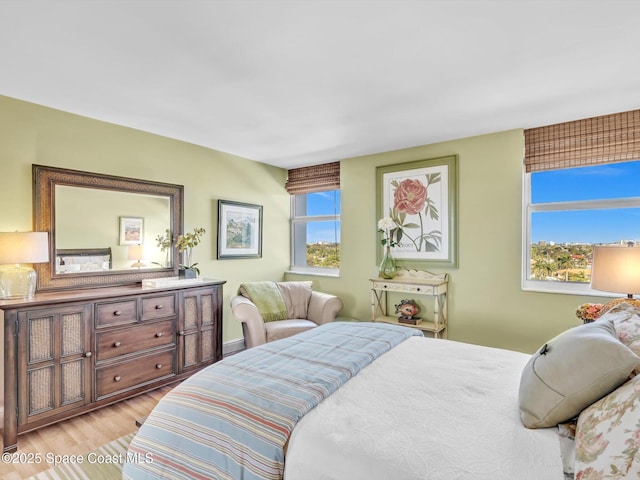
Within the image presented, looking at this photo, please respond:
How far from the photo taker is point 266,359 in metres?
1.85

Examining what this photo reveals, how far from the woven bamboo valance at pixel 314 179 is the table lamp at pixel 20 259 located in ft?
9.68

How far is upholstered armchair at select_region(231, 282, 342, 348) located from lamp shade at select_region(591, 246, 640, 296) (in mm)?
2455

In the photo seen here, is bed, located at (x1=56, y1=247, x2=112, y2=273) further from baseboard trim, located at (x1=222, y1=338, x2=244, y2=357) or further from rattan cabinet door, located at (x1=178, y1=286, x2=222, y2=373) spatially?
baseboard trim, located at (x1=222, y1=338, x2=244, y2=357)

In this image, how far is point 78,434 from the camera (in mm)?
2338

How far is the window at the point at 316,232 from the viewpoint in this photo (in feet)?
15.1

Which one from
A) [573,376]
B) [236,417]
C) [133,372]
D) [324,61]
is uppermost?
[324,61]

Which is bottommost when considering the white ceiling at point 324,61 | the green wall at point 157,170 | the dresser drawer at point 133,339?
the dresser drawer at point 133,339

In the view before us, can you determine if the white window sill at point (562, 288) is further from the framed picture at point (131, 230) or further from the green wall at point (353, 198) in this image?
the framed picture at point (131, 230)

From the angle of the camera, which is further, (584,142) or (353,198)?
(353,198)

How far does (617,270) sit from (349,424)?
77.8 inches

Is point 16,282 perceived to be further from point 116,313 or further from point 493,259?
point 493,259

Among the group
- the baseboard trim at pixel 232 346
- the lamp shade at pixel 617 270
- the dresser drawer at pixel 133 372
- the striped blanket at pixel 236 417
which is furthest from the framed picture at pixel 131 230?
the lamp shade at pixel 617 270

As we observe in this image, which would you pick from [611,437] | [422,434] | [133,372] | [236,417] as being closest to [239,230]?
[133,372]

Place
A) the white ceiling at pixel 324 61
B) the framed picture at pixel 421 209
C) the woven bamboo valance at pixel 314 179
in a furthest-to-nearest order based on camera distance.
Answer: the woven bamboo valance at pixel 314 179
the framed picture at pixel 421 209
the white ceiling at pixel 324 61
